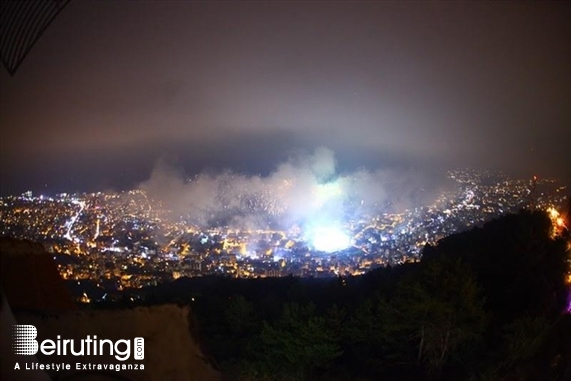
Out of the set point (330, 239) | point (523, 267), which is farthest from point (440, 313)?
point (330, 239)

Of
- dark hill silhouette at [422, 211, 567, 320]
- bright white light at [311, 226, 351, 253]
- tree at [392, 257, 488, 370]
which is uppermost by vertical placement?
bright white light at [311, 226, 351, 253]

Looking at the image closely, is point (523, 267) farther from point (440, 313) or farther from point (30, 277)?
point (30, 277)

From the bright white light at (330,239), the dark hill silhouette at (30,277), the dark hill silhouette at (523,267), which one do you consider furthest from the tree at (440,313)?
the bright white light at (330,239)

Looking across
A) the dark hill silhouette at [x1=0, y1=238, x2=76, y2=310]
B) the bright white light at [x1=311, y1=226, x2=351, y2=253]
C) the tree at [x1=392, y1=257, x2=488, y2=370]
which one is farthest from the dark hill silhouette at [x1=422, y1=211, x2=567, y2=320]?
the dark hill silhouette at [x1=0, y1=238, x2=76, y2=310]

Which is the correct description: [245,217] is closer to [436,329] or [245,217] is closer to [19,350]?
[436,329]

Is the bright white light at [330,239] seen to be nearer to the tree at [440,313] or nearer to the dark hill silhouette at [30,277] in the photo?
the tree at [440,313]

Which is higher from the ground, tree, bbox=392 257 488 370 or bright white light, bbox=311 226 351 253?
bright white light, bbox=311 226 351 253

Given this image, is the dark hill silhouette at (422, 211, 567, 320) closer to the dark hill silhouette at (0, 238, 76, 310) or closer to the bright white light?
the bright white light

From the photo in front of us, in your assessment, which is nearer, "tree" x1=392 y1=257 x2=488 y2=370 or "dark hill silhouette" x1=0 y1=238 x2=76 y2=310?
"dark hill silhouette" x1=0 y1=238 x2=76 y2=310

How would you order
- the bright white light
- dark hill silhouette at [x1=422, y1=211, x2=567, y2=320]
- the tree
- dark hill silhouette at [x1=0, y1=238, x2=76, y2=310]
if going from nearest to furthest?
dark hill silhouette at [x1=0, y1=238, x2=76, y2=310]
the tree
dark hill silhouette at [x1=422, y1=211, x2=567, y2=320]
the bright white light
